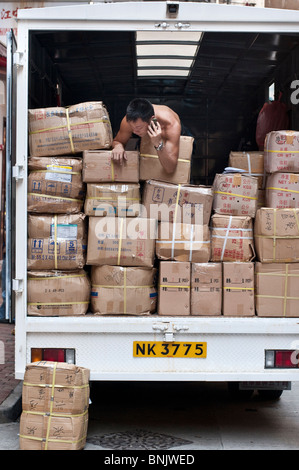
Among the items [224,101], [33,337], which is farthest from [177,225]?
[224,101]

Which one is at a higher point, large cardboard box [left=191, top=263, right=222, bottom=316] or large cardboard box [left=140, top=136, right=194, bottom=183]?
large cardboard box [left=140, top=136, right=194, bottom=183]

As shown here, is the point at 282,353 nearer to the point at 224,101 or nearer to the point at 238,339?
the point at 238,339

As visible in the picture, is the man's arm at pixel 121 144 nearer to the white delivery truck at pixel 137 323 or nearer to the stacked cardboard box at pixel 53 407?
the white delivery truck at pixel 137 323

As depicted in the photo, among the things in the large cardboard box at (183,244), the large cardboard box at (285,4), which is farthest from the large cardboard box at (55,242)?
the large cardboard box at (285,4)

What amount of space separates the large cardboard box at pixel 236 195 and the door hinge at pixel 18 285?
160 centimetres

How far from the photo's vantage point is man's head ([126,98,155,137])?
5160mm

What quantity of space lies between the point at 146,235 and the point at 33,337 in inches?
43.8

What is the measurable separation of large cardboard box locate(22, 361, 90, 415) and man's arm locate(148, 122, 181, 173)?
1.67 m

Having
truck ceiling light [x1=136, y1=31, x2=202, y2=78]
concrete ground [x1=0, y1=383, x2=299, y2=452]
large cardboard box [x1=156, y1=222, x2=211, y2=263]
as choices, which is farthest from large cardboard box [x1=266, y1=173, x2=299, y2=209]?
concrete ground [x1=0, y1=383, x2=299, y2=452]

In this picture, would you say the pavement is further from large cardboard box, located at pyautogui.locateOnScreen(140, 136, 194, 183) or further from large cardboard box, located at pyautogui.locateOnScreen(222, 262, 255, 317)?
large cardboard box, located at pyautogui.locateOnScreen(140, 136, 194, 183)

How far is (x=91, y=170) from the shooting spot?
196 inches

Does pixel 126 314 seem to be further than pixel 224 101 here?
No

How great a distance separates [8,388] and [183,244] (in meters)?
2.35

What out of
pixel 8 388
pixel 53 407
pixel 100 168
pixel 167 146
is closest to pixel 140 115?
pixel 167 146
